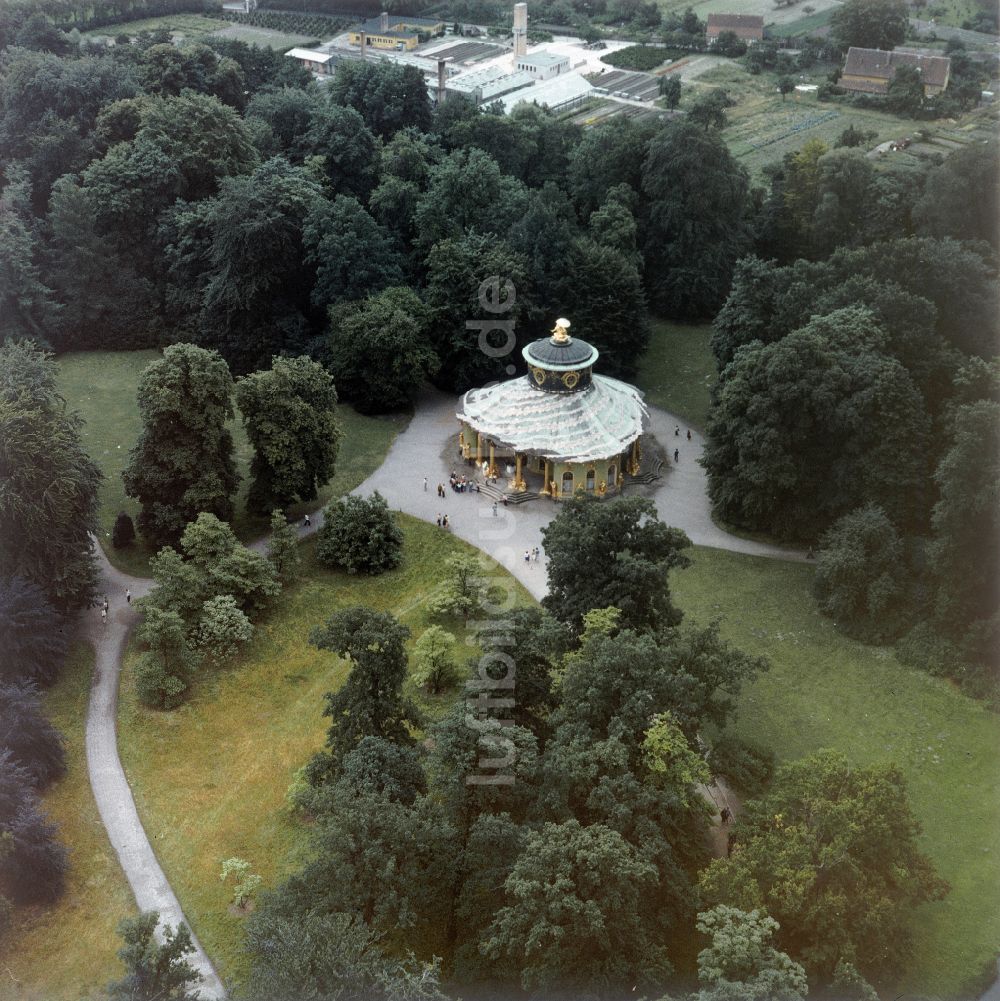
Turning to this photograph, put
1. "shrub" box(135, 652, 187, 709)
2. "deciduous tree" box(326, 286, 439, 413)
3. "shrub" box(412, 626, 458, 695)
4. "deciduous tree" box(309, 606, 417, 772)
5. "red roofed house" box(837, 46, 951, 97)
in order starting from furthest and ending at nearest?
"red roofed house" box(837, 46, 951, 97), "deciduous tree" box(326, 286, 439, 413), "shrub" box(412, 626, 458, 695), "shrub" box(135, 652, 187, 709), "deciduous tree" box(309, 606, 417, 772)

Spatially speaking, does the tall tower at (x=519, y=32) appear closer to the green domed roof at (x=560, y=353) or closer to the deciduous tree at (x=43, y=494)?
the green domed roof at (x=560, y=353)

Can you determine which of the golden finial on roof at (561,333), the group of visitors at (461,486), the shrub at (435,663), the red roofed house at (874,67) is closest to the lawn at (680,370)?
the golden finial on roof at (561,333)

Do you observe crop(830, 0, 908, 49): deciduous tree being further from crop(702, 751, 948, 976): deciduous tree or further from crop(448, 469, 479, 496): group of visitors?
crop(702, 751, 948, 976): deciduous tree

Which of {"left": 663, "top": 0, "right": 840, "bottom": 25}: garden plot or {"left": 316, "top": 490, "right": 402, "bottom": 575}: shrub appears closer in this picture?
{"left": 316, "top": 490, "right": 402, "bottom": 575}: shrub

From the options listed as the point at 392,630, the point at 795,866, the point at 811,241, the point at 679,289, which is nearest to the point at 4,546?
the point at 392,630

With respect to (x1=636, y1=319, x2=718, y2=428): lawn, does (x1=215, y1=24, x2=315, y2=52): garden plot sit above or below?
above

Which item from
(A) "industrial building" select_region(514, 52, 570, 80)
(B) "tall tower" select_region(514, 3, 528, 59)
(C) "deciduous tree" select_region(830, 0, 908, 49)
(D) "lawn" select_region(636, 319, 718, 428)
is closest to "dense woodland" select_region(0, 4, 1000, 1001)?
(D) "lawn" select_region(636, 319, 718, 428)
